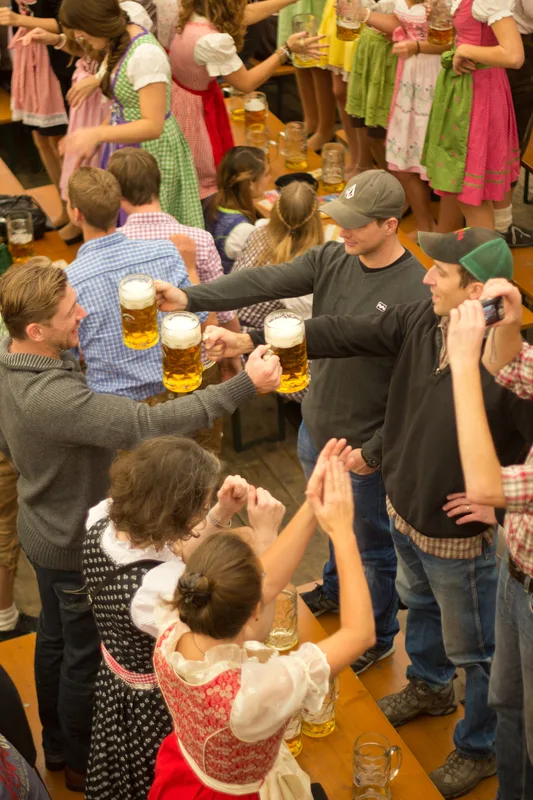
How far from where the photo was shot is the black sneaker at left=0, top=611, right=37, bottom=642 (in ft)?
11.7

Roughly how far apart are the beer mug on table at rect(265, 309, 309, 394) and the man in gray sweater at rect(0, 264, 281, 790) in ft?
0.14

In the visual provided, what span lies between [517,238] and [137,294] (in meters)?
2.94

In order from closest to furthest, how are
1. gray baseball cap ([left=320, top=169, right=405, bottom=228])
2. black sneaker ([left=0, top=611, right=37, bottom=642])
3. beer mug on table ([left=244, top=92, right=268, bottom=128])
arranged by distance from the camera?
1. gray baseball cap ([left=320, top=169, right=405, bottom=228])
2. black sneaker ([left=0, top=611, right=37, bottom=642])
3. beer mug on table ([left=244, top=92, right=268, bottom=128])

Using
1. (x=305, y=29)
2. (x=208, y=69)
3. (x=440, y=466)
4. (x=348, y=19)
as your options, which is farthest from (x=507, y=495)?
(x=305, y=29)

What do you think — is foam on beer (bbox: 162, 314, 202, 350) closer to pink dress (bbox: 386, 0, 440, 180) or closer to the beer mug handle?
the beer mug handle

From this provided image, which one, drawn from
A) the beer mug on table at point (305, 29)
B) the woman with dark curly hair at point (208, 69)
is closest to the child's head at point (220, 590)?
the woman with dark curly hair at point (208, 69)

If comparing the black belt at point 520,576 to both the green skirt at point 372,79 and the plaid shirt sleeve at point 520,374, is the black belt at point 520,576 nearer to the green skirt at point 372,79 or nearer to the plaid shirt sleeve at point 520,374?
the plaid shirt sleeve at point 520,374

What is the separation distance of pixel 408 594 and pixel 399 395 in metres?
0.64

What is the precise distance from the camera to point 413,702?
2.97m

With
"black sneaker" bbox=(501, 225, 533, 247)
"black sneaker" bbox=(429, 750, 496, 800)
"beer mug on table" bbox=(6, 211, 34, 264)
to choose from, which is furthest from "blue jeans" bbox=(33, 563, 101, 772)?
"black sneaker" bbox=(501, 225, 533, 247)

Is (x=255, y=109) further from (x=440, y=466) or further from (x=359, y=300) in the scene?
(x=440, y=466)

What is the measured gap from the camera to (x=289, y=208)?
3.66 meters

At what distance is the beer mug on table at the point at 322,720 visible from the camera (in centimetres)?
246

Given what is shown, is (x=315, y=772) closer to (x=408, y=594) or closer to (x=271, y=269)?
(x=408, y=594)
